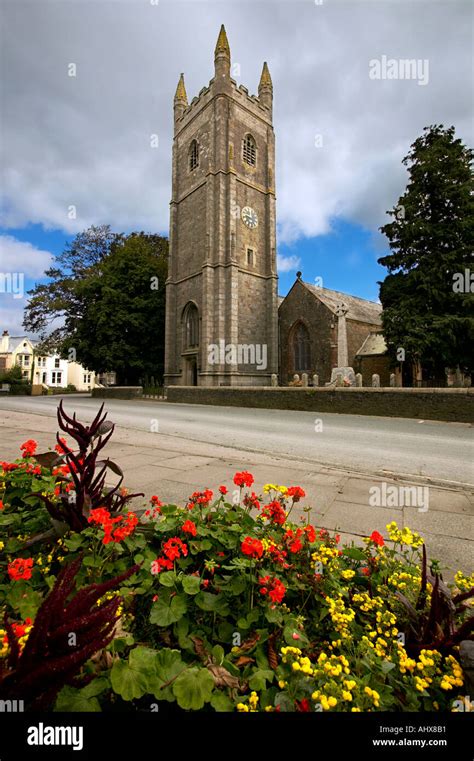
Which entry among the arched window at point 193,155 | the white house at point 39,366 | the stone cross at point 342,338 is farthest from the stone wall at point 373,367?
the white house at point 39,366

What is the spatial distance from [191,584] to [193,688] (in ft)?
1.55

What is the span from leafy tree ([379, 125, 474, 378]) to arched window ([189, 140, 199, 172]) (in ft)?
51.8

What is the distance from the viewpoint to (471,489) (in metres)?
3.99

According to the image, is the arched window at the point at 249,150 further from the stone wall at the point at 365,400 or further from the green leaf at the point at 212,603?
the green leaf at the point at 212,603

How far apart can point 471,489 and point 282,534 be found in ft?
10.6

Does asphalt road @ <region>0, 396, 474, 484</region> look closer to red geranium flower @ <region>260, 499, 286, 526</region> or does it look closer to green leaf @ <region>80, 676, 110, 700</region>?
red geranium flower @ <region>260, 499, 286, 526</region>

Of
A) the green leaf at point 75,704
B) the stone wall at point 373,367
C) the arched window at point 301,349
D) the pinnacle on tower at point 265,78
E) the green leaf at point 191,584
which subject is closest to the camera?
the green leaf at point 75,704

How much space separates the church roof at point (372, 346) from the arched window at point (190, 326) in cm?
1363

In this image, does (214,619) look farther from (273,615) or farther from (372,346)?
(372,346)

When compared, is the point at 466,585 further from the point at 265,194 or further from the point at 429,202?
the point at 265,194

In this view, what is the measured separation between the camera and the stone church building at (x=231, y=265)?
24.2 m

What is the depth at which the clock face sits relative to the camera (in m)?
25.8

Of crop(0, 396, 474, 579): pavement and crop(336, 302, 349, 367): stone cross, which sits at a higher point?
crop(336, 302, 349, 367): stone cross

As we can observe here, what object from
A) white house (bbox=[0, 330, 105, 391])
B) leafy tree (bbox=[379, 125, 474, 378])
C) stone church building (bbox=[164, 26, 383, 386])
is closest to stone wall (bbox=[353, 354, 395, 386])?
stone church building (bbox=[164, 26, 383, 386])
